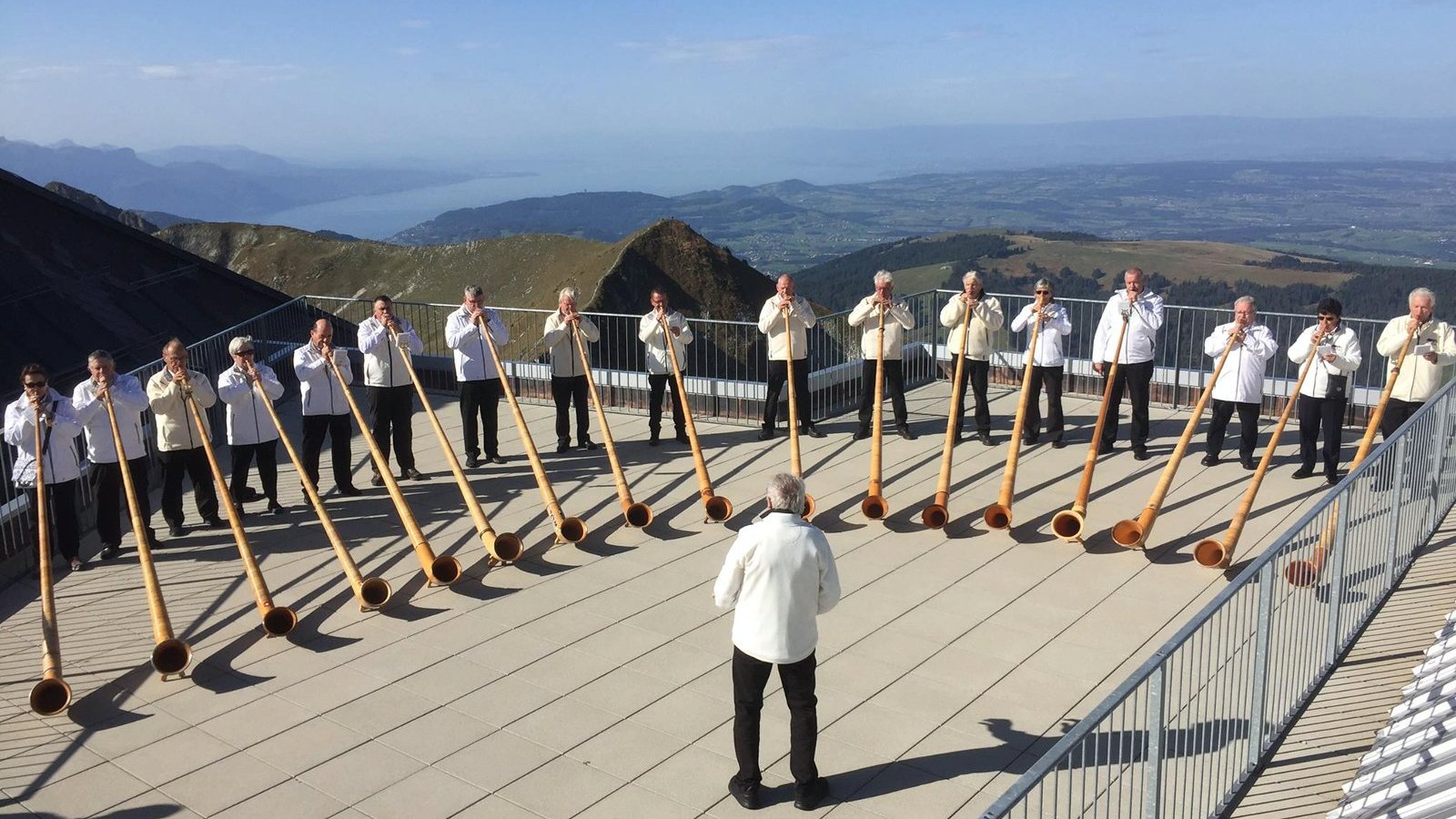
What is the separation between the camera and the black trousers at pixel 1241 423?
11.0 meters

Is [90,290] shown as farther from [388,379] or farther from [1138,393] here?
[1138,393]

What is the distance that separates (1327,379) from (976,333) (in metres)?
3.29

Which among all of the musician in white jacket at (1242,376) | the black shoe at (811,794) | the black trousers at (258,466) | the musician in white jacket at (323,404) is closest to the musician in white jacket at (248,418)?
the black trousers at (258,466)

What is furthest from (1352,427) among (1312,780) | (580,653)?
(580,653)

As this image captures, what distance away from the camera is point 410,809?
572cm

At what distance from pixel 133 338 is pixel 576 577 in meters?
11.9

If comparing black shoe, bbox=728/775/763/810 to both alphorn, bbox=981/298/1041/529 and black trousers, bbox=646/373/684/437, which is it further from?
black trousers, bbox=646/373/684/437

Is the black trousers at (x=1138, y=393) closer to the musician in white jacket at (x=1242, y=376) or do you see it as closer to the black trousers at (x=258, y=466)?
the musician in white jacket at (x=1242, y=376)

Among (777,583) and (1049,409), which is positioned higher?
(777,583)

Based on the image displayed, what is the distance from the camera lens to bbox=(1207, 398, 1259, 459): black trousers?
11.0 metres

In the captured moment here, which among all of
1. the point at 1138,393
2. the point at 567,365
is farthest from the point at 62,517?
the point at 1138,393

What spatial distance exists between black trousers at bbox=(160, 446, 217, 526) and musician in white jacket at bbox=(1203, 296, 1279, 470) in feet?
29.8

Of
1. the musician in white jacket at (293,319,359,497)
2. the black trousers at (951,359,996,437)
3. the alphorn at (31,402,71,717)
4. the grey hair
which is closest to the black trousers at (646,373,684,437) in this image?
the black trousers at (951,359,996,437)

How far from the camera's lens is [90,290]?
59.2 feet
